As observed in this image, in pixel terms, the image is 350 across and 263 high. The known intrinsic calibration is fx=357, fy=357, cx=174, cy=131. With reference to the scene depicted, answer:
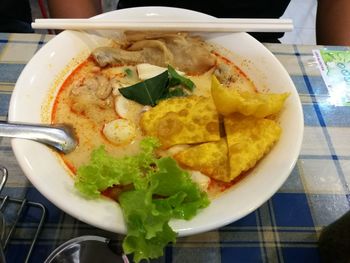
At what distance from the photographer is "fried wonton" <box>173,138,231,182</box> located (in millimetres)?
944

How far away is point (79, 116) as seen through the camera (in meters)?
1.12

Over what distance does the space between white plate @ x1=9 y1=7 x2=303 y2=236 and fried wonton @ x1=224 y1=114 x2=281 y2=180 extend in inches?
1.1

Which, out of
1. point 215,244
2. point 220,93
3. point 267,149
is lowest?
point 215,244

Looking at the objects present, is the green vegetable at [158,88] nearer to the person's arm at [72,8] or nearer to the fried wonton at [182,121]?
the fried wonton at [182,121]

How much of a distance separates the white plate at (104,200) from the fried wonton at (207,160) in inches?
2.3

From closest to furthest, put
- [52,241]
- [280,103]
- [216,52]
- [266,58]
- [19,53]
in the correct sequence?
[52,241] → [280,103] → [266,58] → [216,52] → [19,53]

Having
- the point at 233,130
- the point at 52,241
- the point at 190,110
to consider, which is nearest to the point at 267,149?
the point at 233,130

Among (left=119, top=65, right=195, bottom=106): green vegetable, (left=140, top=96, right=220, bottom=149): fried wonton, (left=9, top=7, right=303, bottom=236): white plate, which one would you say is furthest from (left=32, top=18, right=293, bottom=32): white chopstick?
(left=140, top=96, right=220, bottom=149): fried wonton

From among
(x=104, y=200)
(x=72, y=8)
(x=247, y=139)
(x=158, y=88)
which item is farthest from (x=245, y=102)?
(x=72, y=8)

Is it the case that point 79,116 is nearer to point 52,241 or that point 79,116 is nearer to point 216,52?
point 52,241

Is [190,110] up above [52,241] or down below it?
above

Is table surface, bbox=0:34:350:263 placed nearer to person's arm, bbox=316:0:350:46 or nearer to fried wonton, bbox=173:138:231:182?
fried wonton, bbox=173:138:231:182

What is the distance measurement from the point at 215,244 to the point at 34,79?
2.34 feet

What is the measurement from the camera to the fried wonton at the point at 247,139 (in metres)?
0.93
